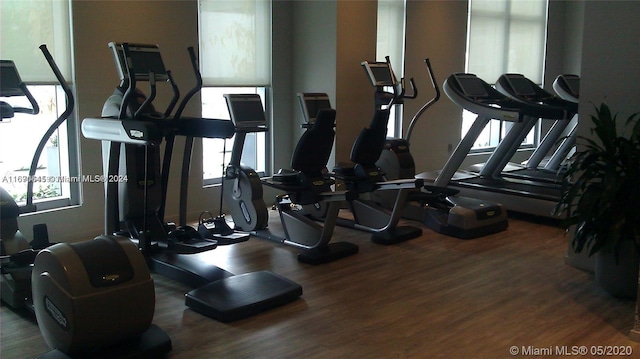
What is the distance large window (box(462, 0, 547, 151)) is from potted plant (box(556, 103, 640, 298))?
16.5 ft

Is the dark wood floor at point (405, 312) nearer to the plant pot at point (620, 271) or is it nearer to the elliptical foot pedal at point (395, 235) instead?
the plant pot at point (620, 271)

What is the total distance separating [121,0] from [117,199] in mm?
2206

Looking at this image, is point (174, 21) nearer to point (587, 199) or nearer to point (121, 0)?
point (121, 0)

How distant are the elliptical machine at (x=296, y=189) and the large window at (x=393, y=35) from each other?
2.73 m

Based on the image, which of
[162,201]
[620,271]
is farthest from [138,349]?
[620,271]

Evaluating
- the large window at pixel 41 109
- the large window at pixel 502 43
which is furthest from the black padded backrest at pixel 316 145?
the large window at pixel 502 43

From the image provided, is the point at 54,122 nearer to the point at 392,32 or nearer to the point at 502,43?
the point at 392,32

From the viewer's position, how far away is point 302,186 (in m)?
5.02

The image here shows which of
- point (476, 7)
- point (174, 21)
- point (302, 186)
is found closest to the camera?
point (302, 186)

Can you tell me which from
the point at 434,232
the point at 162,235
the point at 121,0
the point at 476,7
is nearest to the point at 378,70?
the point at 434,232

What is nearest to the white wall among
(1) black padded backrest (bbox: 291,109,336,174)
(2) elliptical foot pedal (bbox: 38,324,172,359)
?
(1) black padded backrest (bbox: 291,109,336,174)

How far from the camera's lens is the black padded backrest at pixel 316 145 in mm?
4746

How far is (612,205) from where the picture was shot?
3.69 m

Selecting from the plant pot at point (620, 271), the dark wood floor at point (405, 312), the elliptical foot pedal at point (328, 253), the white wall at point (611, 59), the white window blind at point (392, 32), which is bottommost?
the dark wood floor at point (405, 312)
